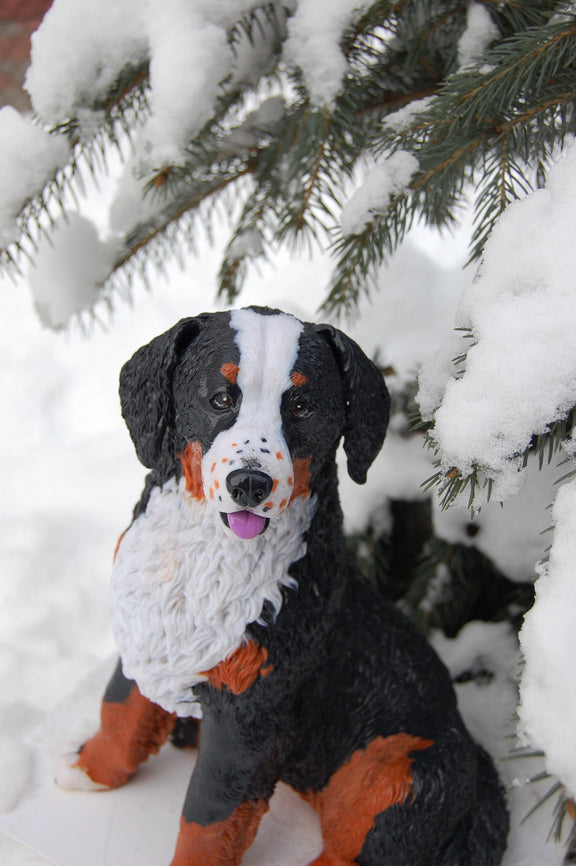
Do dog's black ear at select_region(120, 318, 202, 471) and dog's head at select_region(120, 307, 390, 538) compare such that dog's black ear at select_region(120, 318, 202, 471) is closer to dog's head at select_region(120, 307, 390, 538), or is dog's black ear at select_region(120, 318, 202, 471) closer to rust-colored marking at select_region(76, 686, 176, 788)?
dog's head at select_region(120, 307, 390, 538)

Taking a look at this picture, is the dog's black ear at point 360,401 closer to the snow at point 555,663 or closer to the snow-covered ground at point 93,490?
the snow at point 555,663

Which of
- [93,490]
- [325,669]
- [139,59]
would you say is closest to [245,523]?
[325,669]

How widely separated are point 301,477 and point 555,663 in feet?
1.15

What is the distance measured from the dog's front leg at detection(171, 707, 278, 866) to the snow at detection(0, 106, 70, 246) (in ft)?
2.30

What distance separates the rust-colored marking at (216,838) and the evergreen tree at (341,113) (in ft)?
1.59

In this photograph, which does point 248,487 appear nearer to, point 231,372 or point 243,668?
point 231,372

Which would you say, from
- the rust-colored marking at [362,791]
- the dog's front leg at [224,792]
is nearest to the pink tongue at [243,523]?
the dog's front leg at [224,792]

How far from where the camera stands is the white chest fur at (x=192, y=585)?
3.05ft

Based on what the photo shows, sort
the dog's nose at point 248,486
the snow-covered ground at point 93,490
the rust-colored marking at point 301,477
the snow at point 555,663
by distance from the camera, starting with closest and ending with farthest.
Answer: the snow at point 555,663, the dog's nose at point 248,486, the rust-colored marking at point 301,477, the snow-covered ground at point 93,490

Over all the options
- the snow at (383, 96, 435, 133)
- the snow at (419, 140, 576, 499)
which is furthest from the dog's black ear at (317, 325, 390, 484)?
the snow at (383, 96, 435, 133)

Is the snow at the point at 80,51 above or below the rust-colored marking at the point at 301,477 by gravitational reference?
above

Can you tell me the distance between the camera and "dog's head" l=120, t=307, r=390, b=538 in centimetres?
82

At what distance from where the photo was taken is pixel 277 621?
94 centimetres

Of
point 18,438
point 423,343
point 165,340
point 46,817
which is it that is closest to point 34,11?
point 18,438
